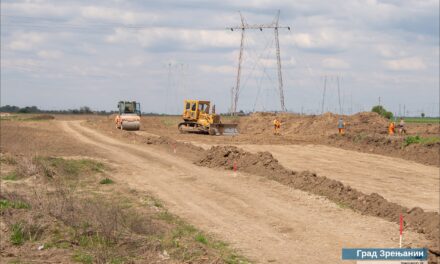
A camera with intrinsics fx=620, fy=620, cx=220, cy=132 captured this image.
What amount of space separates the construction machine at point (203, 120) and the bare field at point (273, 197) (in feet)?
41.7

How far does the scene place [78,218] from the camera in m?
11.7

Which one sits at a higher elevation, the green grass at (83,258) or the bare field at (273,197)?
the green grass at (83,258)

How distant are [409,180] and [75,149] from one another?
1675 cm

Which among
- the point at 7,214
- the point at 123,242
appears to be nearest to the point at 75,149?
the point at 7,214

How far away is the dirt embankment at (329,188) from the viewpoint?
14152 mm

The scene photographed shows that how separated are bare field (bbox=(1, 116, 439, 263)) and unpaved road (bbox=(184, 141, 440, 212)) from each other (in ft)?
0.16

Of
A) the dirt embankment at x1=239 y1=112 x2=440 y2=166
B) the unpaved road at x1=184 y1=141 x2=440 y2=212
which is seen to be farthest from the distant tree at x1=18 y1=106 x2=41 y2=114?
the unpaved road at x1=184 y1=141 x2=440 y2=212

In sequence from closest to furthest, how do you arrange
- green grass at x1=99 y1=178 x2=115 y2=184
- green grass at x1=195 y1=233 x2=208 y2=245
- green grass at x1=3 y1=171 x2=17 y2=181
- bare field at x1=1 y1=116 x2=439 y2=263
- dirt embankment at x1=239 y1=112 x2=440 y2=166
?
green grass at x1=195 y1=233 x2=208 y2=245 < bare field at x1=1 y1=116 x2=439 y2=263 < green grass at x1=99 y1=178 x2=115 y2=184 < green grass at x1=3 y1=171 x2=17 y2=181 < dirt embankment at x1=239 y1=112 x2=440 y2=166

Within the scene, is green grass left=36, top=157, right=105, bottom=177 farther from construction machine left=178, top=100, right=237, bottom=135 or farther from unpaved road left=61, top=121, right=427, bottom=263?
construction machine left=178, top=100, right=237, bottom=135

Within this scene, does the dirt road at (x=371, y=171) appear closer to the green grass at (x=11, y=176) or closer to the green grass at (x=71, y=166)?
the green grass at (x=71, y=166)

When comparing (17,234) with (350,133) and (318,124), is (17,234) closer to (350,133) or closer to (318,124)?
(350,133)

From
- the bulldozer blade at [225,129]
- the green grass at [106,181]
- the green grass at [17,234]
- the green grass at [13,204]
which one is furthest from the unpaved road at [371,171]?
the green grass at [17,234]

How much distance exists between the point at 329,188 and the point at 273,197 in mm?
1769

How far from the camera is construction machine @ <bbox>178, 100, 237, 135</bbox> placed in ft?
155
